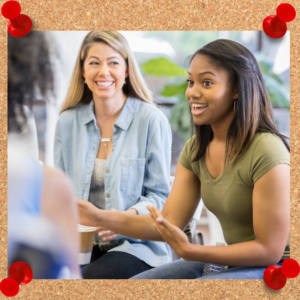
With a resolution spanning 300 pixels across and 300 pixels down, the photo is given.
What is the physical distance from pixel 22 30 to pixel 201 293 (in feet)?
2.70

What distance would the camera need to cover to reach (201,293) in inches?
34.4

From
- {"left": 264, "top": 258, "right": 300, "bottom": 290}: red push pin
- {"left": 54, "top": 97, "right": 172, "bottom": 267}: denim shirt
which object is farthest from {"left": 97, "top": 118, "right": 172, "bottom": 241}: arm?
{"left": 264, "top": 258, "right": 300, "bottom": 290}: red push pin

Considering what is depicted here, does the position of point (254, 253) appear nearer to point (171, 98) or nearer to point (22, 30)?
point (171, 98)

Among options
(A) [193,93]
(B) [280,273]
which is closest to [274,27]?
(A) [193,93]

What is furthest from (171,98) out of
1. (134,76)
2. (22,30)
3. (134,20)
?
(22,30)

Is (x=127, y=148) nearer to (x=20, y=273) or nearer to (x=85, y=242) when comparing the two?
A: (x=85, y=242)

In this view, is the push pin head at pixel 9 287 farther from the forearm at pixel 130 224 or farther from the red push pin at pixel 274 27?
the red push pin at pixel 274 27

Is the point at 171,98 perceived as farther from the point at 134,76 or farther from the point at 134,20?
the point at 134,20

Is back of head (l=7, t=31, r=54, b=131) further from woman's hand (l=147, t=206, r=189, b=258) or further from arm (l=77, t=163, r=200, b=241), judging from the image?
woman's hand (l=147, t=206, r=189, b=258)

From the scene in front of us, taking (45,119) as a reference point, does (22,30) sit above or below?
above

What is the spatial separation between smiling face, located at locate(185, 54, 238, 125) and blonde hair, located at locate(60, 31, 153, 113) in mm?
116

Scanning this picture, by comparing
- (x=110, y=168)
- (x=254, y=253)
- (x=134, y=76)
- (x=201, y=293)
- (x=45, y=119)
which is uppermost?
(x=134, y=76)

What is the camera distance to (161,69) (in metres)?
0.85

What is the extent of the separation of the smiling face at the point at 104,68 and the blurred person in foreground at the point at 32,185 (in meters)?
0.10
